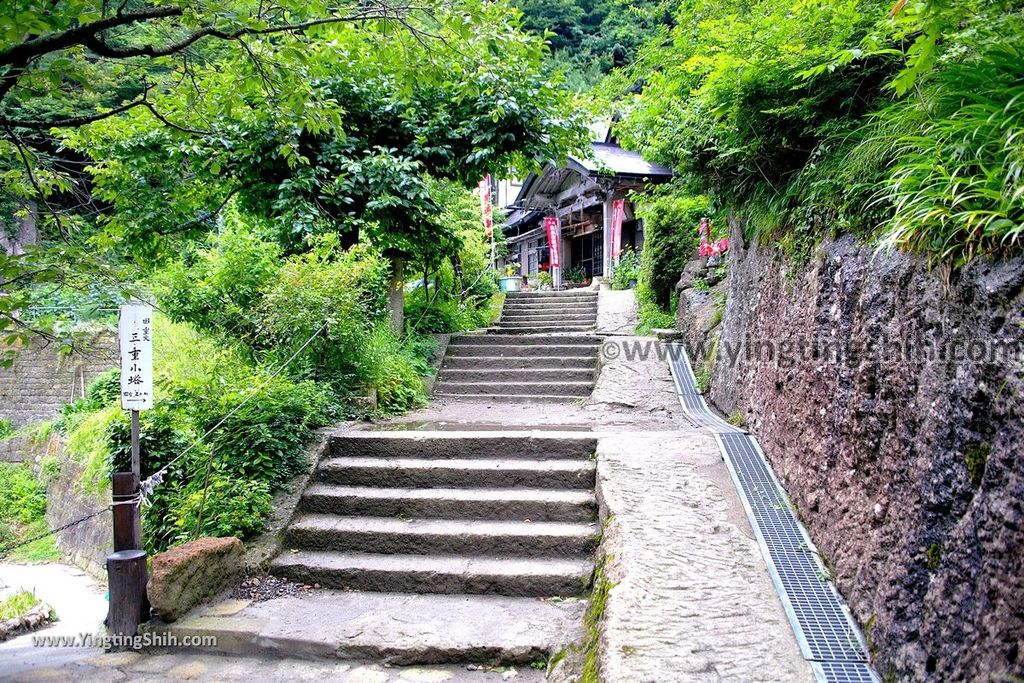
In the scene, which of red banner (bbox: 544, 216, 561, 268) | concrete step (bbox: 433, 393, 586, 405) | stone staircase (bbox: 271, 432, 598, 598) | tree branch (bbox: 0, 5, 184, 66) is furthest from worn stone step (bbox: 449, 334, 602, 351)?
red banner (bbox: 544, 216, 561, 268)

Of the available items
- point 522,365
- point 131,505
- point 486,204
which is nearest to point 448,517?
point 131,505

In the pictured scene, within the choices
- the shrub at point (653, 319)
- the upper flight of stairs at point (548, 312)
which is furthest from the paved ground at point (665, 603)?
the upper flight of stairs at point (548, 312)

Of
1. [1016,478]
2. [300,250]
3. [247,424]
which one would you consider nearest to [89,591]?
[247,424]

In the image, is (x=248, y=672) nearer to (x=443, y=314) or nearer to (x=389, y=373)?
(x=389, y=373)

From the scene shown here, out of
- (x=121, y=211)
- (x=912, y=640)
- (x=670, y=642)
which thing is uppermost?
(x=121, y=211)

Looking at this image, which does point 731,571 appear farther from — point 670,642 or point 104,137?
point 104,137

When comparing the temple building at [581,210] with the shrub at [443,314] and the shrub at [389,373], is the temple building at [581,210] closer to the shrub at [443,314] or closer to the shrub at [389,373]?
the shrub at [443,314]

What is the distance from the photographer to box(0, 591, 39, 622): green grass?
19.1 feet

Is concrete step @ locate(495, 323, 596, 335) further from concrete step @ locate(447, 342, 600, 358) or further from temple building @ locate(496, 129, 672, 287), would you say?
temple building @ locate(496, 129, 672, 287)

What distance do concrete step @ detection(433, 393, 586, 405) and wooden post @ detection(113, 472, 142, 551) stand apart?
469 centimetres

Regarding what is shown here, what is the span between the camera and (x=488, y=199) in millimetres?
18625

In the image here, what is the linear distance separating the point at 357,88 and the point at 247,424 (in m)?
4.95

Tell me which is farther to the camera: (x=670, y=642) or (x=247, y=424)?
(x=247, y=424)

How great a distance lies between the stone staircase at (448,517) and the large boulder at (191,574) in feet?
1.12
